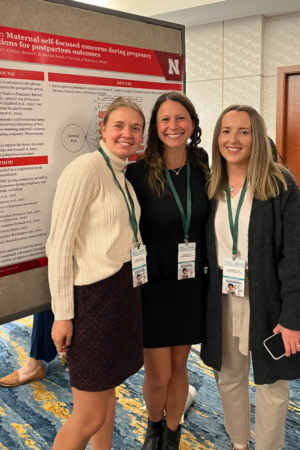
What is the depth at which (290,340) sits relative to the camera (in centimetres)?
168

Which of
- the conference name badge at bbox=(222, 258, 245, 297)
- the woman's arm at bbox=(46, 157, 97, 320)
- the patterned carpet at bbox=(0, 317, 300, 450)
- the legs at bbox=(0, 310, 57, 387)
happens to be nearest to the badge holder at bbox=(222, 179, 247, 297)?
the conference name badge at bbox=(222, 258, 245, 297)

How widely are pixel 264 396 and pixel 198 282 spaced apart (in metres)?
0.59

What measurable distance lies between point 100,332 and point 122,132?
0.77m

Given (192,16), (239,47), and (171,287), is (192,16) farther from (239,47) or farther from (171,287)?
(171,287)

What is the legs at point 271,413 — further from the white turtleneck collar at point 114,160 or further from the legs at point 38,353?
the legs at point 38,353

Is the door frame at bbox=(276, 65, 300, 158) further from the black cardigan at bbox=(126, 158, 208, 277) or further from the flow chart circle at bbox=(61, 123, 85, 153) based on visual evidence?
the flow chart circle at bbox=(61, 123, 85, 153)

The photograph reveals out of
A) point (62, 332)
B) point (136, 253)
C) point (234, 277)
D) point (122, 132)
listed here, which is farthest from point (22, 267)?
point (234, 277)

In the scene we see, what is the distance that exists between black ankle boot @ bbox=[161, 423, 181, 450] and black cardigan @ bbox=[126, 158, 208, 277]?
2.77 ft

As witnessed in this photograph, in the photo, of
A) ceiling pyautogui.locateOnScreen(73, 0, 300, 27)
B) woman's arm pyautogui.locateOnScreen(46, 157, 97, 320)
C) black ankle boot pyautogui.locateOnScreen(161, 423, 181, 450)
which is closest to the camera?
woman's arm pyautogui.locateOnScreen(46, 157, 97, 320)

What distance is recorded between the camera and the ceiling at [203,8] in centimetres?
399

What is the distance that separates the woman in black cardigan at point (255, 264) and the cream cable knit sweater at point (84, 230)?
491 millimetres

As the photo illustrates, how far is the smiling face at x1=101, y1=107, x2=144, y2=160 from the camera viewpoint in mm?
1569

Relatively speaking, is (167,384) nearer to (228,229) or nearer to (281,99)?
(228,229)

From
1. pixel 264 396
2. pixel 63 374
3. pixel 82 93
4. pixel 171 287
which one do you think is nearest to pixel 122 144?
pixel 82 93
